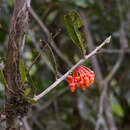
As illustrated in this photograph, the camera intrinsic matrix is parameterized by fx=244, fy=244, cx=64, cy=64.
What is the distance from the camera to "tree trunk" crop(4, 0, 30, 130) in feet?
2.25

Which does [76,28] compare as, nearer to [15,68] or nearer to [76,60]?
[15,68]

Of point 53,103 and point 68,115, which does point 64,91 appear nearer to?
point 53,103

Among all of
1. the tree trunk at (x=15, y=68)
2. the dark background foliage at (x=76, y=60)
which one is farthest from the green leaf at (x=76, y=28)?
the dark background foliage at (x=76, y=60)

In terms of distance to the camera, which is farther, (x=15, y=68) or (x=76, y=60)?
(x=76, y=60)

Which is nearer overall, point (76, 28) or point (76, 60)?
point (76, 28)

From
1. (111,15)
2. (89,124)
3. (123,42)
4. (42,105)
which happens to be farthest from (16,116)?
(111,15)

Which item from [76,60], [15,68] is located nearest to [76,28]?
[15,68]

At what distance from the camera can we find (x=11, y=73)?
745 millimetres

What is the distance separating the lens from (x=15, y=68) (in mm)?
737

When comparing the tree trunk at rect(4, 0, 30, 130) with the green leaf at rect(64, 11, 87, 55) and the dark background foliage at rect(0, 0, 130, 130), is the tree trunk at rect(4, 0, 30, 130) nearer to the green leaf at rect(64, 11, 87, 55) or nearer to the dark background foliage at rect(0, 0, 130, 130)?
the green leaf at rect(64, 11, 87, 55)

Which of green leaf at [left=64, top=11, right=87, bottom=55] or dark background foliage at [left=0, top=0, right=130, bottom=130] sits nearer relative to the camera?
green leaf at [left=64, top=11, right=87, bottom=55]

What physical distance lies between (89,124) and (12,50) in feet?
6.13

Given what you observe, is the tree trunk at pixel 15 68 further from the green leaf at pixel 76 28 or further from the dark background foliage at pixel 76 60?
the dark background foliage at pixel 76 60

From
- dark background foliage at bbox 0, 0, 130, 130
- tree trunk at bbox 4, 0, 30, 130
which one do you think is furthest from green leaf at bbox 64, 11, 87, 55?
dark background foliage at bbox 0, 0, 130, 130
